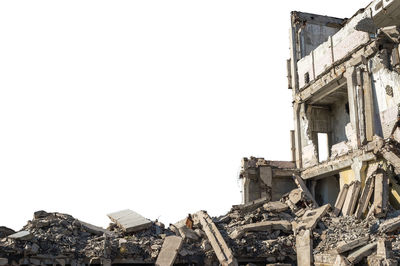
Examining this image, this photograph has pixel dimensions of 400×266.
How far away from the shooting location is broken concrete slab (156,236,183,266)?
10938mm

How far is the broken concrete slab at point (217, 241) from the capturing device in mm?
10913

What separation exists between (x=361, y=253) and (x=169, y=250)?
4.83 metres

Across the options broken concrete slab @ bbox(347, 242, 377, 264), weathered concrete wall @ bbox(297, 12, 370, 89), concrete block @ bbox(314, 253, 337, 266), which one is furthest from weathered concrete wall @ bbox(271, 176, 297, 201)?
broken concrete slab @ bbox(347, 242, 377, 264)

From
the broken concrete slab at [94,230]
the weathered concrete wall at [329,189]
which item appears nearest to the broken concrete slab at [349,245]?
the broken concrete slab at [94,230]

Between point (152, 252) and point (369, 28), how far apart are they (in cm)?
1151

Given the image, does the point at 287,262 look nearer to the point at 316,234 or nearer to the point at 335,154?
the point at 316,234

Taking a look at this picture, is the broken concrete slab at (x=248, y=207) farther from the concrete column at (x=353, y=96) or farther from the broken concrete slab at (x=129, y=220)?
the concrete column at (x=353, y=96)

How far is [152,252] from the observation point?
11281 millimetres

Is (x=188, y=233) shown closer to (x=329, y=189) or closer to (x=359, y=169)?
(x=359, y=169)

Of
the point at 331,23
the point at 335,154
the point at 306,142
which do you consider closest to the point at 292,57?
the point at 331,23

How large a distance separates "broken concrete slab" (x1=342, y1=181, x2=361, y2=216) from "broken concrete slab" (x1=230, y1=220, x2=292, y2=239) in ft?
7.75

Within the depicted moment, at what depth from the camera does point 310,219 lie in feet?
41.9

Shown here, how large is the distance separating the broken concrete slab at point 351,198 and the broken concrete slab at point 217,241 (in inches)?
183

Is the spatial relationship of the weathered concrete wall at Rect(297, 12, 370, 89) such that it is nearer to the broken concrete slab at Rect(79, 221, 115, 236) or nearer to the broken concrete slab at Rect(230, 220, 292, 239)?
the broken concrete slab at Rect(230, 220, 292, 239)
